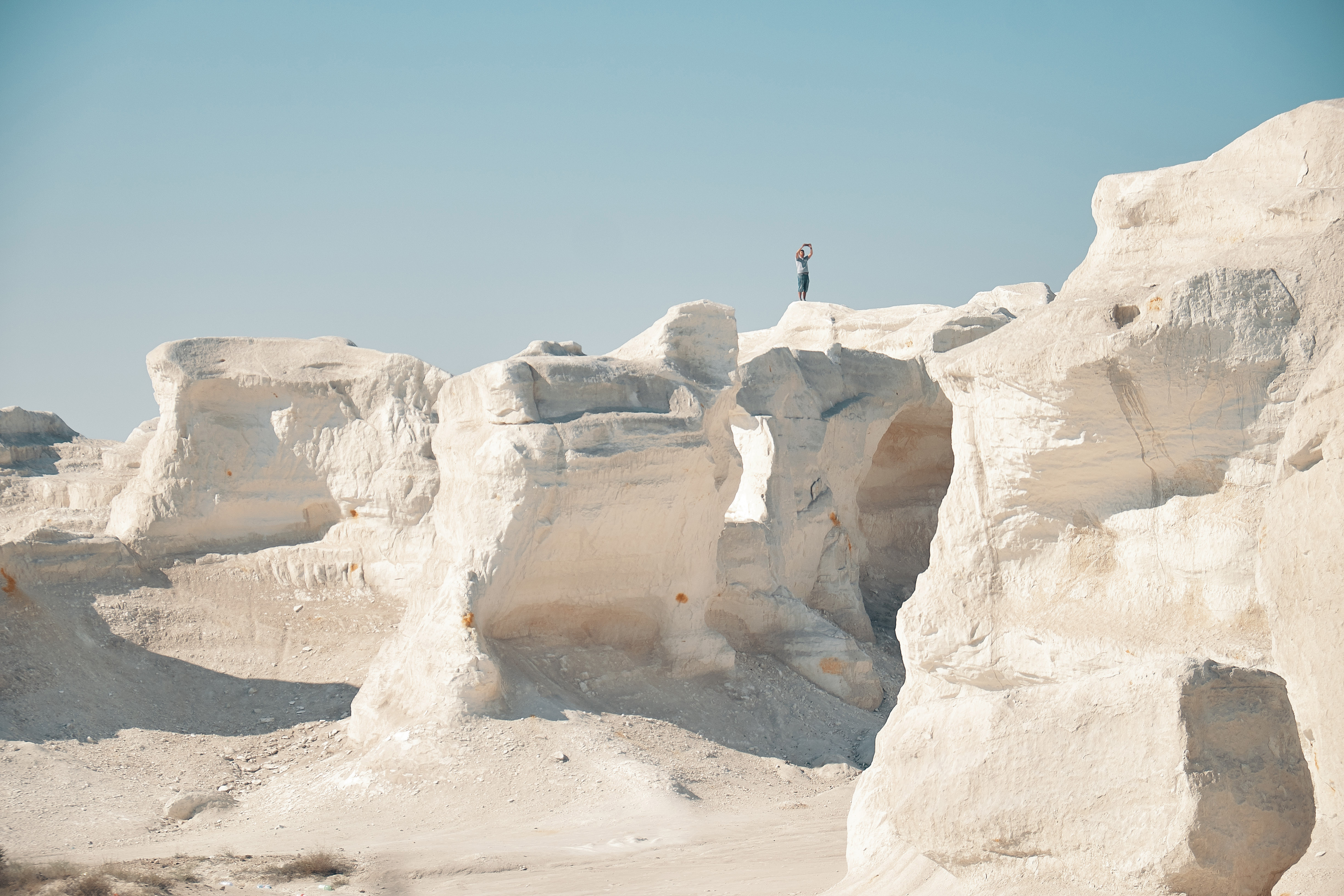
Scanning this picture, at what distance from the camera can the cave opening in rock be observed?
667 inches

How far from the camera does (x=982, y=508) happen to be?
5.18 metres

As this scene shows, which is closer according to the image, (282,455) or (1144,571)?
(1144,571)

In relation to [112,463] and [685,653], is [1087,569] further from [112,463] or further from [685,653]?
[112,463]

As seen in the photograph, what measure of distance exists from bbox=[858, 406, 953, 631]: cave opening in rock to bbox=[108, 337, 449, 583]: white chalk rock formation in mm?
6841

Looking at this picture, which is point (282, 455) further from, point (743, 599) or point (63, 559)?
point (743, 599)

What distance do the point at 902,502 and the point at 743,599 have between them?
5713mm

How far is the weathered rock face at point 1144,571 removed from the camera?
12.0 feet

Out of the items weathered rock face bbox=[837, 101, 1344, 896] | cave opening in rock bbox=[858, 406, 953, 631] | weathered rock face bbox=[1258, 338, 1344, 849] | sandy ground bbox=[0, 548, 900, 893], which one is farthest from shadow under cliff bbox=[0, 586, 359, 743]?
weathered rock face bbox=[1258, 338, 1344, 849]

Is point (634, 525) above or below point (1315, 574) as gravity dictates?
below

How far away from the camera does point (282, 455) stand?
45.0 feet

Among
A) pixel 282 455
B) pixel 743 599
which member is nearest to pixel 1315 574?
pixel 743 599

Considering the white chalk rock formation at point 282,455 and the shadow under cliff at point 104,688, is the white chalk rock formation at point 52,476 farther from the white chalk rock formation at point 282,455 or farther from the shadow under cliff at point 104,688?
the shadow under cliff at point 104,688

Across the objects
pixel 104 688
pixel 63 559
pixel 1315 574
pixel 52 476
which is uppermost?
pixel 52 476

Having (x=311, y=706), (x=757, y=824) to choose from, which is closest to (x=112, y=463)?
(x=311, y=706)
